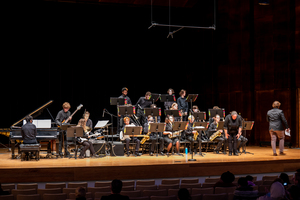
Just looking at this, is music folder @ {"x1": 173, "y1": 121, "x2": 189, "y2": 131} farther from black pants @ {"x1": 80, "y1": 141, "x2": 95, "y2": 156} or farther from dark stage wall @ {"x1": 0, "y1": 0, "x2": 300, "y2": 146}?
dark stage wall @ {"x1": 0, "y1": 0, "x2": 300, "y2": 146}

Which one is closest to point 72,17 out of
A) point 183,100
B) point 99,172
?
point 183,100

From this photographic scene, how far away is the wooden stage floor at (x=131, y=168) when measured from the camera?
775 cm

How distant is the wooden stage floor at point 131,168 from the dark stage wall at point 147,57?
3853mm

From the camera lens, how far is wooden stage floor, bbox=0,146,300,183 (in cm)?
775

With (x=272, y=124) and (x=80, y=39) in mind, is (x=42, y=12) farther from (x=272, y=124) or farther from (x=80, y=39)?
(x=272, y=124)

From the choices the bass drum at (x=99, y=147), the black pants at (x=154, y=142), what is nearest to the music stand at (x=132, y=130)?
the black pants at (x=154, y=142)

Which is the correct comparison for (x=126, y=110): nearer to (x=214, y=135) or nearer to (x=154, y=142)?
(x=154, y=142)

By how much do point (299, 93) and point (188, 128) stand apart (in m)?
4.35

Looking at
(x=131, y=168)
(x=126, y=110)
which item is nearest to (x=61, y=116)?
(x=126, y=110)

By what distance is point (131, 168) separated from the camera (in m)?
Result: 8.09

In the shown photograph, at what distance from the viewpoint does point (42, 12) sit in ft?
44.7

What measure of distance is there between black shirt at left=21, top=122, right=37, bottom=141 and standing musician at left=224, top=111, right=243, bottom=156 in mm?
5351

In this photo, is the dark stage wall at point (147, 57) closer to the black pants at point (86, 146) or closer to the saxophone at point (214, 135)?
the saxophone at point (214, 135)

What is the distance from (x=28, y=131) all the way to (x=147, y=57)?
24.7ft
